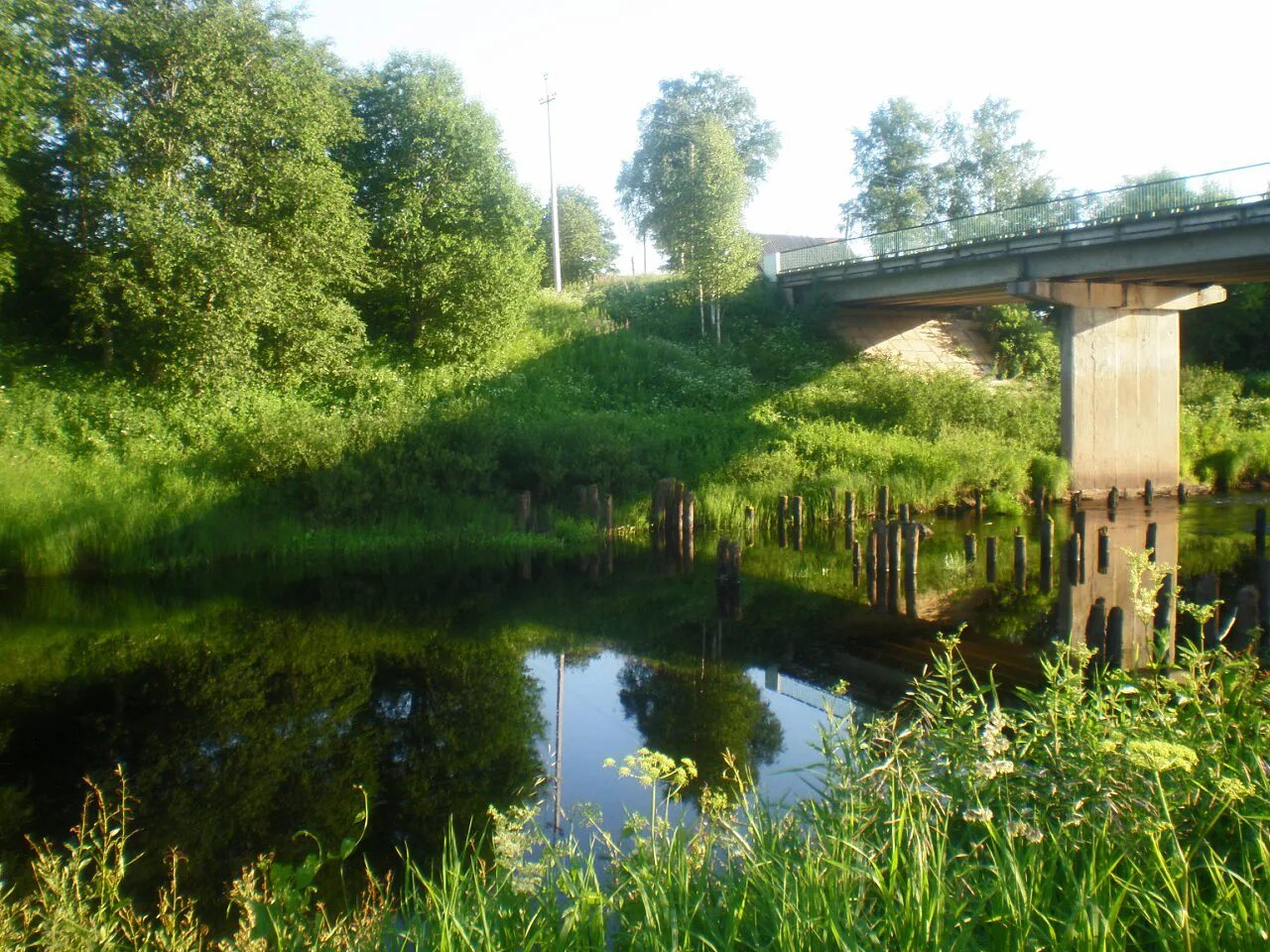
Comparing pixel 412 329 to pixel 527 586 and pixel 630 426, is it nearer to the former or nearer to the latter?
pixel 630 426

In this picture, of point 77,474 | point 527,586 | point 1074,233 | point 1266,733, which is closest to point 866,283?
point 1074,233

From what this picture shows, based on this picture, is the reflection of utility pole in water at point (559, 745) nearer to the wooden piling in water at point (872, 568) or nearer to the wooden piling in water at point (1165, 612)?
the wooden piling in water at point (872, 568)

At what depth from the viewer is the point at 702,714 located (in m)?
10.4

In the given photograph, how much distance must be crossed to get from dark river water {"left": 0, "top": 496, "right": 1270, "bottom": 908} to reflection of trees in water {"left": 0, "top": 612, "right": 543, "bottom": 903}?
0.10 feet

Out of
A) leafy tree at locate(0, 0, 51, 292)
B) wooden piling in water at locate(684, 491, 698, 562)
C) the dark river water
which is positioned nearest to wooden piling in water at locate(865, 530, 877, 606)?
the dark river water

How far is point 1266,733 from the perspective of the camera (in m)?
5.25

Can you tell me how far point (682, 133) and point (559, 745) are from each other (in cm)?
4918

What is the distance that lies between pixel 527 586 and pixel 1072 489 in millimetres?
16219

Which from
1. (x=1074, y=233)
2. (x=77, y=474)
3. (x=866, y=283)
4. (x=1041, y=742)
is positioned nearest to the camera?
(x=1041, y=742)

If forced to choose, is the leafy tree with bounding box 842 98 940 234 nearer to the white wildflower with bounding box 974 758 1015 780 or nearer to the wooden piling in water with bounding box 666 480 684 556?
the wooden piling in water with bounding box 666 480 684 556

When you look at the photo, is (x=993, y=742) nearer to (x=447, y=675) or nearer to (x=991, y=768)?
(x=991, y=768)

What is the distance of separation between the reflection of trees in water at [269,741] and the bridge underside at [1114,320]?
757 inches

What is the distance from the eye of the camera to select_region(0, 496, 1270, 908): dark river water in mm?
8367

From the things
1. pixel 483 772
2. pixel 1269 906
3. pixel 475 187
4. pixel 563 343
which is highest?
pixel 475 187
